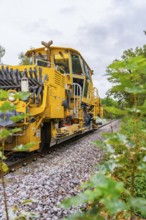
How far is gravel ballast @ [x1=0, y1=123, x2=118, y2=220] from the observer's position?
342cm

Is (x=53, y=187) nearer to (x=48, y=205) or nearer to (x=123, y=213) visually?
(x=48, y=205)

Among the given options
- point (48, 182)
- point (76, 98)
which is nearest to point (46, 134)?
point (76, 98)

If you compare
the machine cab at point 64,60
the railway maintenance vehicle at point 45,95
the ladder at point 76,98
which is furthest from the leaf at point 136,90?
the machine cab at point 64,60

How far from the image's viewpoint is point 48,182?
4.69 m

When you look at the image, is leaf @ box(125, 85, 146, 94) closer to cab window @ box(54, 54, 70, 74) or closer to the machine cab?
the machine cab

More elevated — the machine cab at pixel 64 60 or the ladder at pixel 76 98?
the machine cab at pixel 64 60

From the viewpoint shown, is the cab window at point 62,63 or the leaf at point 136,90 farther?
the cab window at point 62,63

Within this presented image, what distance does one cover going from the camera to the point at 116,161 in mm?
1727

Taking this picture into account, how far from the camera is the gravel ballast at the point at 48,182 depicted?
342 cm

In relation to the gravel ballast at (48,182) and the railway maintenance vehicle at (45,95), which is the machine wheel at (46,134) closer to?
the railway maintenance vehicle at (45,95)

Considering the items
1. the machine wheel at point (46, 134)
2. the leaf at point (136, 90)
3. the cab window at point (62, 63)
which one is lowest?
the machine wheel at point (46, 134)

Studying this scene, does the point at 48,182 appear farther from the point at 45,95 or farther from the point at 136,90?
the point at 136,90

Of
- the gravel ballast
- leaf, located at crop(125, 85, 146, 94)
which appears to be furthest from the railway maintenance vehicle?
leaf, located at crop(125, 85, 146, 94)

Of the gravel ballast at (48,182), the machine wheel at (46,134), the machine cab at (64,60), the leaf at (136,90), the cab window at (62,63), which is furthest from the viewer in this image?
the cab window at (62,63)
